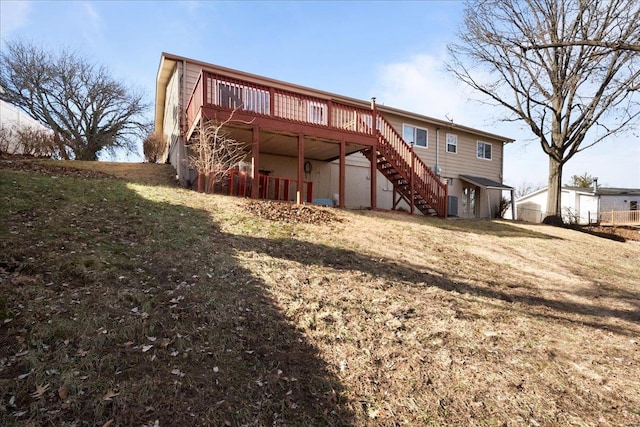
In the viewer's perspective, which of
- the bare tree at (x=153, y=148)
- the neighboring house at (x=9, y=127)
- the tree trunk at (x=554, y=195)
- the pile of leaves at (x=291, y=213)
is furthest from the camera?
the bare tree at (x=153, y=148)

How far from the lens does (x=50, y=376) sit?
275 cm

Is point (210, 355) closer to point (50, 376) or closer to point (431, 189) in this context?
point (50, 376)

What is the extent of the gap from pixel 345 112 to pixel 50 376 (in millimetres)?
10575

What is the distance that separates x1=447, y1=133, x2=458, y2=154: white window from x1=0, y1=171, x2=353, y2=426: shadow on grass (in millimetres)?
16188

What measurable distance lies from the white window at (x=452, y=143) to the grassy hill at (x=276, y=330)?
12740 millimetres

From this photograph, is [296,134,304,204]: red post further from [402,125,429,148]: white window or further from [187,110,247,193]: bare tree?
[402,125,429,148]: white window

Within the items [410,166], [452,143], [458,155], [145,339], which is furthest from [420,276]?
[458,155]

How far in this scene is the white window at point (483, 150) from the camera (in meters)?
20.4

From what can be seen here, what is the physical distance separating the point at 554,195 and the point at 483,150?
4629mm

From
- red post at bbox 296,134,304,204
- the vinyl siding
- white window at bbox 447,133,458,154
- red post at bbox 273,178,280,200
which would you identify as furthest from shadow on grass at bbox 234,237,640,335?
white window at bbox 447,133,458,154

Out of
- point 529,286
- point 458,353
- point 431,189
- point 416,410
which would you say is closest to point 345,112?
point 431,189

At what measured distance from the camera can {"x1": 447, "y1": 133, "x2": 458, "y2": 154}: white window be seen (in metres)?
19.0

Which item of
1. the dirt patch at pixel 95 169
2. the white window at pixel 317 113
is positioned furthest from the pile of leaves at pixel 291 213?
the dirt patch at pixel 95 169

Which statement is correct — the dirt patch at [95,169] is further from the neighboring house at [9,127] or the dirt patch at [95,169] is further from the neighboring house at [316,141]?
the neighboring house at [9,127]
